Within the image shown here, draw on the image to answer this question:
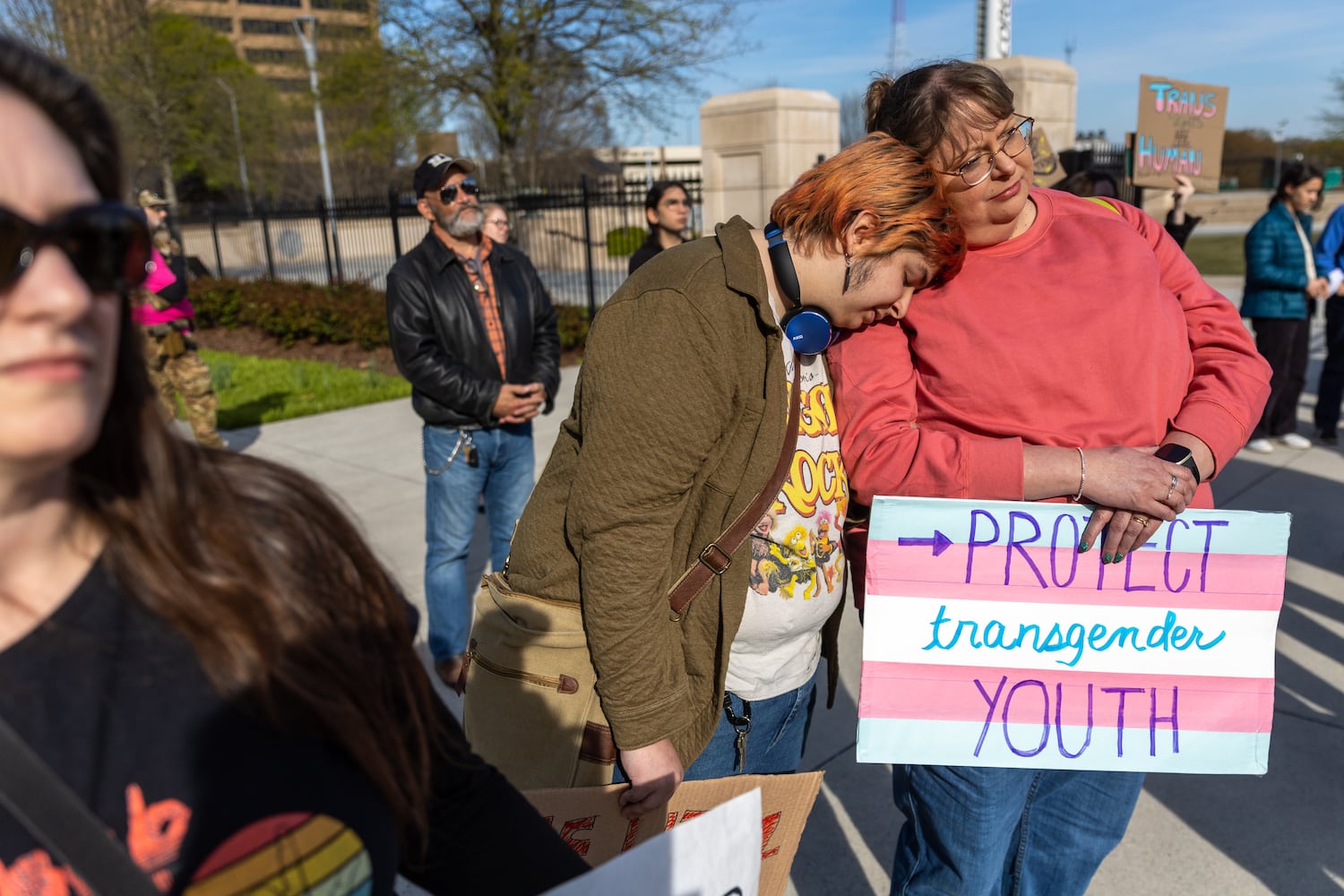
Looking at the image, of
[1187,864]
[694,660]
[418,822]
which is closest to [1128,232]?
[694,660]

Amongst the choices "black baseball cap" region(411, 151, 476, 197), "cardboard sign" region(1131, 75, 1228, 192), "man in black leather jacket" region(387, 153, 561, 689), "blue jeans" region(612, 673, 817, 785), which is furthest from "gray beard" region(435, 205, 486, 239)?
"cardboard sign" region(1131, 75, 1228, 192)

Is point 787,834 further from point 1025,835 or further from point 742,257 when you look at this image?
point 742,257

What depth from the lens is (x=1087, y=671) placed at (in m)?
1.82

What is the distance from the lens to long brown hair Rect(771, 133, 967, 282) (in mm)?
1582

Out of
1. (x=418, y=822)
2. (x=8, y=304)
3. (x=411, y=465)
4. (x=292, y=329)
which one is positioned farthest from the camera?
(x=292, y=329)

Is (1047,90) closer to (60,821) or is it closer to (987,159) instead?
(987,159)

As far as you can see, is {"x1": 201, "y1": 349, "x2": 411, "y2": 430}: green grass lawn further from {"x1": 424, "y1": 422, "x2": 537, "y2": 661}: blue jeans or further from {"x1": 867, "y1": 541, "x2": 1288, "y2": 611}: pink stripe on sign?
{"x1": 867, "y1": 541, "x2": 1288, "y2": 611}: pink stripe on sign

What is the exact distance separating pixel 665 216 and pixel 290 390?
6.02 metres

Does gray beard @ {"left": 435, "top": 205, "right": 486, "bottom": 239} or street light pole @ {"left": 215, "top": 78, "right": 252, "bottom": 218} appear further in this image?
street light pole @ {"left": 215, "top": 78, "right": 252, "bottom": 218}

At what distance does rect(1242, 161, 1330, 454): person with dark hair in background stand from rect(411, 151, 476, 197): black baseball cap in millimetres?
5233

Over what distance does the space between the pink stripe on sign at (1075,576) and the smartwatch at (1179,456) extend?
0.18 metres

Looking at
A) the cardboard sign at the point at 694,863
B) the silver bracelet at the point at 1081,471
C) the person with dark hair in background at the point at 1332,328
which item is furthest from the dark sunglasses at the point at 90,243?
the person with dark hair in background at the point at 1332,328

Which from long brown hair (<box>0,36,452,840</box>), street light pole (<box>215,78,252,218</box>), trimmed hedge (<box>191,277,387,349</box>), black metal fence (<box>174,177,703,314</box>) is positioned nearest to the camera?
long brown hair (<box>0,36,452,840</box>)

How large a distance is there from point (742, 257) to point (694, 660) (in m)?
0.72
